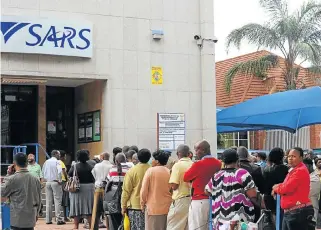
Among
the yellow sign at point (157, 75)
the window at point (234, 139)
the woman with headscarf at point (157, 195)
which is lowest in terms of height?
the woman with headscarf at point (157, 195)

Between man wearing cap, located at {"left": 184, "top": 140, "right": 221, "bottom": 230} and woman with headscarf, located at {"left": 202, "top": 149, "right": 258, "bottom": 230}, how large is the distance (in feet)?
2.51

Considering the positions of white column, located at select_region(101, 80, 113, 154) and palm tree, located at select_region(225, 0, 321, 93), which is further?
palm tree, located at select_region(225, 0, 321, 93)

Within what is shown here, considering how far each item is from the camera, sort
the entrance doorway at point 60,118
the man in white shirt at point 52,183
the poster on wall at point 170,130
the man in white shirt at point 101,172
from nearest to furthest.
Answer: the man in white shirt at point 101,172, the man in white shirt at point 52,183, the poster on wall at point 170,130, the entrance doorway at point 60,118

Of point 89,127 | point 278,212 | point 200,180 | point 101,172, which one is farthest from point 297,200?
point 89,127

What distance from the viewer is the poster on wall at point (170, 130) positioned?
19.3 m

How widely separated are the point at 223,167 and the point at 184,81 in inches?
414

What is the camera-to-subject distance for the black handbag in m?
12.0

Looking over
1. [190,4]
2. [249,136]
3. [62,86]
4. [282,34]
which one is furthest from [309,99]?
[249,136]

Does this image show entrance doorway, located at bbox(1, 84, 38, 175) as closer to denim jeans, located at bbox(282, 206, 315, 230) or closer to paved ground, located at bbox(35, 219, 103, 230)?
paved ground, located at bbox(35, 219, 103, 230)

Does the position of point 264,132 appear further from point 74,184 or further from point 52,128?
point 74,184

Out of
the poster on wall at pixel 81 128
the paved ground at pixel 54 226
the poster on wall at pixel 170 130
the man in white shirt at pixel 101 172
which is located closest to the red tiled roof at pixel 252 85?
the poster on wall at pixel 170 130

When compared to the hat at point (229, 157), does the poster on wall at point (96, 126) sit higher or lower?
higher

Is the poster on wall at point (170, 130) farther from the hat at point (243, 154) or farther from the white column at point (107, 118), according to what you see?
the hat at point (243, 154)

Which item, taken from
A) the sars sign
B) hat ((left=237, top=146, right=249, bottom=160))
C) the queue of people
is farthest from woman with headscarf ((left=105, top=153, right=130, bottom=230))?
the sars sign
